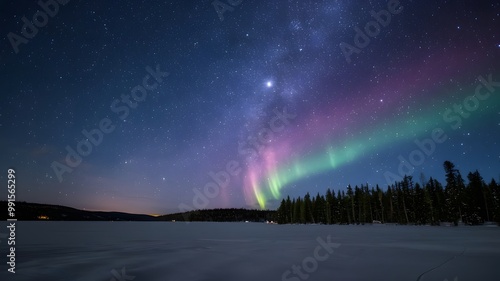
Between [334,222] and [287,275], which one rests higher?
[287,275]

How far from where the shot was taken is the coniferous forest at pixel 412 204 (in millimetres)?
63906

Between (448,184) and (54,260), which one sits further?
(448,184)

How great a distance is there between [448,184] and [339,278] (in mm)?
72315

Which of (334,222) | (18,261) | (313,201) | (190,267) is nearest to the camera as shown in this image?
(190,267)

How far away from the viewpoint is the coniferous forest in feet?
210

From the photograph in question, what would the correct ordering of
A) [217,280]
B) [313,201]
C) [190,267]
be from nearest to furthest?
[217,280], [190,267], [313,201]

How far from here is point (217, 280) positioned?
9.66 meters

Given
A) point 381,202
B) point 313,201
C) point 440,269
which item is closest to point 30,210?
point 313,201

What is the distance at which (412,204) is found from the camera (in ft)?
259

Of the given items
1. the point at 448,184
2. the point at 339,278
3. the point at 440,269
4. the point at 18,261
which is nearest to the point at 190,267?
the point at 339,278

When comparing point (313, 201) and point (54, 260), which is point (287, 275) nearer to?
point (54, 260)

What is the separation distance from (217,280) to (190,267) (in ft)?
9.73

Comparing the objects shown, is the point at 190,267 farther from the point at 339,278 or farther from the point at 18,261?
the point at 18,261

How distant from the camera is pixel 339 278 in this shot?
9.82m
